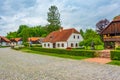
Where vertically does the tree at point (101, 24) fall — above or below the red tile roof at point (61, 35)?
above

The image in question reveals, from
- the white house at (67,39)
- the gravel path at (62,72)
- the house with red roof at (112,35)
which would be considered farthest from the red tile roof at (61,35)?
the gravel path at (62,72)

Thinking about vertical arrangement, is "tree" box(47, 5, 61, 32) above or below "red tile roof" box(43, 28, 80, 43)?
above

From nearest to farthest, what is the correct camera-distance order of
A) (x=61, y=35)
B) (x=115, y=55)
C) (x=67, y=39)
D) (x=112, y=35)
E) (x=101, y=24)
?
(x=115, y=55) < (x=112, y=35) < (x=67, y=39) < (x=61, y=35) < (x=101, y=24)

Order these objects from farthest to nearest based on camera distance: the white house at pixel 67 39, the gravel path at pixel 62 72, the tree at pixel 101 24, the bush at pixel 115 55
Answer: the tree at pixel 101 24 → the white house at pixel 67 39 → the bush at pixel 115 55 → the gravel path at pixel 62 72

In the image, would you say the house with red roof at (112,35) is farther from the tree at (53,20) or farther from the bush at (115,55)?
the tree at (53,20)

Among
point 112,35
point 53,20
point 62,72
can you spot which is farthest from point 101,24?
point 62,72

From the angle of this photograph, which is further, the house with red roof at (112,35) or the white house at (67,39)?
the white house at (67,39)

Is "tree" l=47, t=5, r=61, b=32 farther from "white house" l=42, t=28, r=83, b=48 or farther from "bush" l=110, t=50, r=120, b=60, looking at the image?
"bush" l=110, t=50, r=120, b=60

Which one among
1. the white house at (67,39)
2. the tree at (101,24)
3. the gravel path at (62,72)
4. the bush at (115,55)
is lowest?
the gravel path at (62,72)

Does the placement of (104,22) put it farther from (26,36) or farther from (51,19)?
(26,36)

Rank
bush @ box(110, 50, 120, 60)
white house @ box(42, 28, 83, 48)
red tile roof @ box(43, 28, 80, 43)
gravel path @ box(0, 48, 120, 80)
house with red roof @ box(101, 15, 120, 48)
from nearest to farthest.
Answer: gravel path @ box(0, 48, 120, 80) → bush @ box(110, 50, 120, 60) → house with red roof @ box(101, 15, 120, 48) → white house @ box(42, 28, 83, 48) → red tile roof @ box(43, 28, 80, 43)

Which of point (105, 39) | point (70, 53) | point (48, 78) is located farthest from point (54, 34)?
point (48, 78)

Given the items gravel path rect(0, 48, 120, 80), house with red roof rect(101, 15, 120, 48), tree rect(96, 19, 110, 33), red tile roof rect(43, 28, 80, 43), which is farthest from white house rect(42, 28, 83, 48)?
gravel path rect(0, 48, 120, 80)

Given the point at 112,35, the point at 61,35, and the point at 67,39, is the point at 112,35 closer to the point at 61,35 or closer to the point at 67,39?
the point at 67,39
